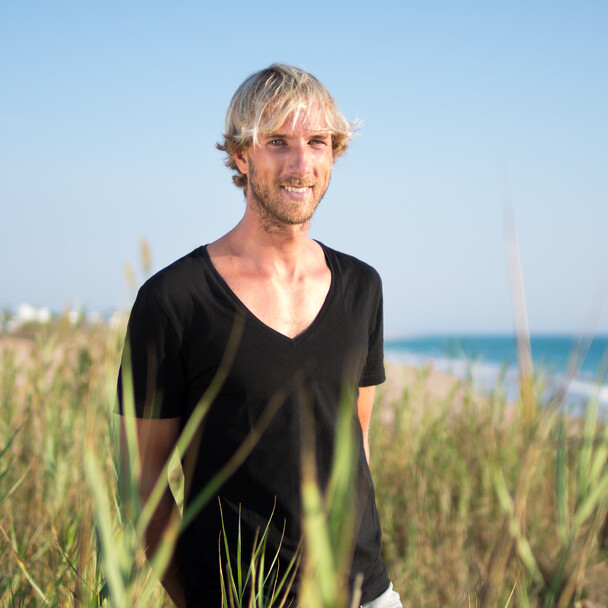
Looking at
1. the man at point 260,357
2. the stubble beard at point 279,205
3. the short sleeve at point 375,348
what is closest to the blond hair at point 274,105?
the man at point 260,357

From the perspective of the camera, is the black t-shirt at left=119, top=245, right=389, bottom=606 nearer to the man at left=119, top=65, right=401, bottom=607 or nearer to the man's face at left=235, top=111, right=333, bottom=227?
the man at left=119, top=65, right=401, bottom=607

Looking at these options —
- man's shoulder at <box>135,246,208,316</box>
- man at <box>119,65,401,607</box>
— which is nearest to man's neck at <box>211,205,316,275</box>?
man at <box>119,65,401,607</box>

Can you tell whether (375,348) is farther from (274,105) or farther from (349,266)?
(274,105)

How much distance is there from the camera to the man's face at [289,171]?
5.81 feet

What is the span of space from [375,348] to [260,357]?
1.73 feet

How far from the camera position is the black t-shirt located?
158 centimetres

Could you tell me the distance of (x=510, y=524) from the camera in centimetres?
50

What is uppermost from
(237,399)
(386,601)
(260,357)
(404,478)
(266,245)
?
(266,245)

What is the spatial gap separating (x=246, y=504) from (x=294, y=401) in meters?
0.26

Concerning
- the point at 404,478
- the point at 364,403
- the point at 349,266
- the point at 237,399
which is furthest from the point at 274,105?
the point at 404,478

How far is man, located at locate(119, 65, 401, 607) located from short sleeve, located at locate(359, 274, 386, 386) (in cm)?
12

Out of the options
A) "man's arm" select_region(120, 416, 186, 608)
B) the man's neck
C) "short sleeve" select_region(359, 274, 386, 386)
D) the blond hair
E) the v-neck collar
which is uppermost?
the blond hair

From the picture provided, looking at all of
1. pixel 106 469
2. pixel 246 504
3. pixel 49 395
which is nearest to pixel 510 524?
pixel 246 504

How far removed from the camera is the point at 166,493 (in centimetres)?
170
